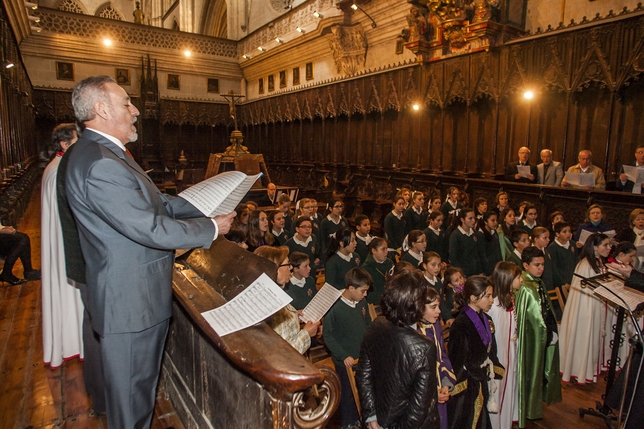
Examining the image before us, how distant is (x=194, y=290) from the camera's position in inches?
→ 77.1

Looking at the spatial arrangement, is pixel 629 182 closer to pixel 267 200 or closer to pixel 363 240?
pixel 363 240

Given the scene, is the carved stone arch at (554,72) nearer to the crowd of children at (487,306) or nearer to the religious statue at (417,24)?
the religious statue at (417,24)

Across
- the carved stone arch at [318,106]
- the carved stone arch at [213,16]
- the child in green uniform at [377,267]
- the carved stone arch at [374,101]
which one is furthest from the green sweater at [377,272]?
the carved stone arch at [213,16]

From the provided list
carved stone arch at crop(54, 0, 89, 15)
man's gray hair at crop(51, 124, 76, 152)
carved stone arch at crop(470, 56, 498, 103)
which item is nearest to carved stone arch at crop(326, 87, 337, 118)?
carved stone arch at crop(470, 56, 498, 103)

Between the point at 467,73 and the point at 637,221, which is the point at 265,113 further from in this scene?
the point at 637,221

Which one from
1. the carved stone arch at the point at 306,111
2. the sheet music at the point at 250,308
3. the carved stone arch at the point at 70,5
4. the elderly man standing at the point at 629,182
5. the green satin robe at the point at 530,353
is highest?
the carved stone arch at the point at 70,5

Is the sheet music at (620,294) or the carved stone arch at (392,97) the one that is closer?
the sheet music at (620,294)

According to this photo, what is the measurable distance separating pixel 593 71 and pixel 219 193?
768cm

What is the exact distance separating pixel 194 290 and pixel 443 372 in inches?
65.1

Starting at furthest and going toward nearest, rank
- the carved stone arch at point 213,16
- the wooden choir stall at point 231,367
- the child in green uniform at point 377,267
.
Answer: the carved stone arch at point 213,16 < the child in green uniform at point 377,267 < the wooden choir stall at point 231,367

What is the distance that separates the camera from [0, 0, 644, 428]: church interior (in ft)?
7.89

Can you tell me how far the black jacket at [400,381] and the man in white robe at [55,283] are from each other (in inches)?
81.7

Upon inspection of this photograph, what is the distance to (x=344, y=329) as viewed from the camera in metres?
3.24

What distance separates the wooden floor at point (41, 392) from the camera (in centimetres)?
227
